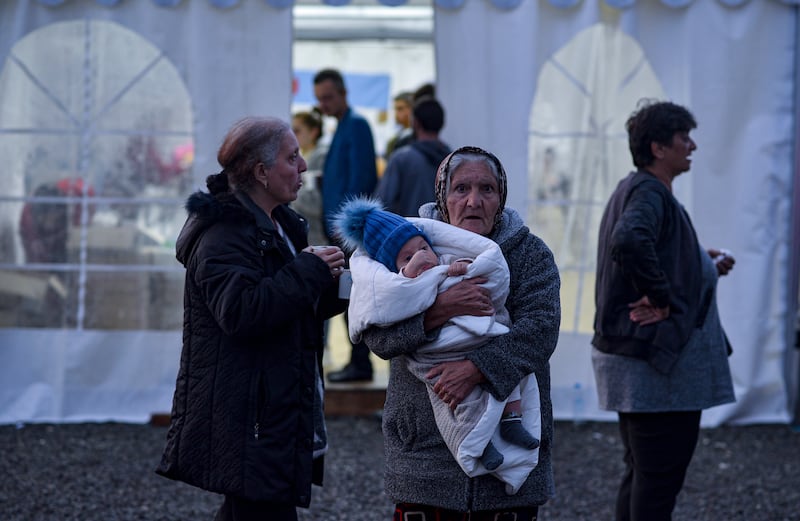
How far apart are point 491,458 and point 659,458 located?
142 cm

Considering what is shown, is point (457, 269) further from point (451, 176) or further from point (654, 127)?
point (654, 127)

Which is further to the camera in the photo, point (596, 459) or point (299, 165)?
point (596, 459)

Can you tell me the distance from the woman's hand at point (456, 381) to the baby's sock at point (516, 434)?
140mm

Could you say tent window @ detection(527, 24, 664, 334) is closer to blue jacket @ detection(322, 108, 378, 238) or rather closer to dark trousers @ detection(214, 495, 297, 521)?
blue jacket @ detection(322, 108, 378, 238)

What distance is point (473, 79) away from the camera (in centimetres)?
692

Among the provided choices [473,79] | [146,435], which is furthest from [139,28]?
[146,435]

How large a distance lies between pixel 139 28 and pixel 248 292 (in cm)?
430

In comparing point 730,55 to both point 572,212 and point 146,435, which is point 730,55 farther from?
point 146,435

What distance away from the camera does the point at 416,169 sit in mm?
6762

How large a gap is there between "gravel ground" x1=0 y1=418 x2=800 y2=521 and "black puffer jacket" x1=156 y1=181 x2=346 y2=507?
2202 mm

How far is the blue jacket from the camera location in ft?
23.4

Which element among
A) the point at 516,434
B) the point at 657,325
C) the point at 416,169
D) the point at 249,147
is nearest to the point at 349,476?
the point at 416,169

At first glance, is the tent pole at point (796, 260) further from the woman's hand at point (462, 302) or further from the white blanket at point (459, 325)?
the woman's hand at point (462, 302)

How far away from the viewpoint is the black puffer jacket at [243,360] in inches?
119
